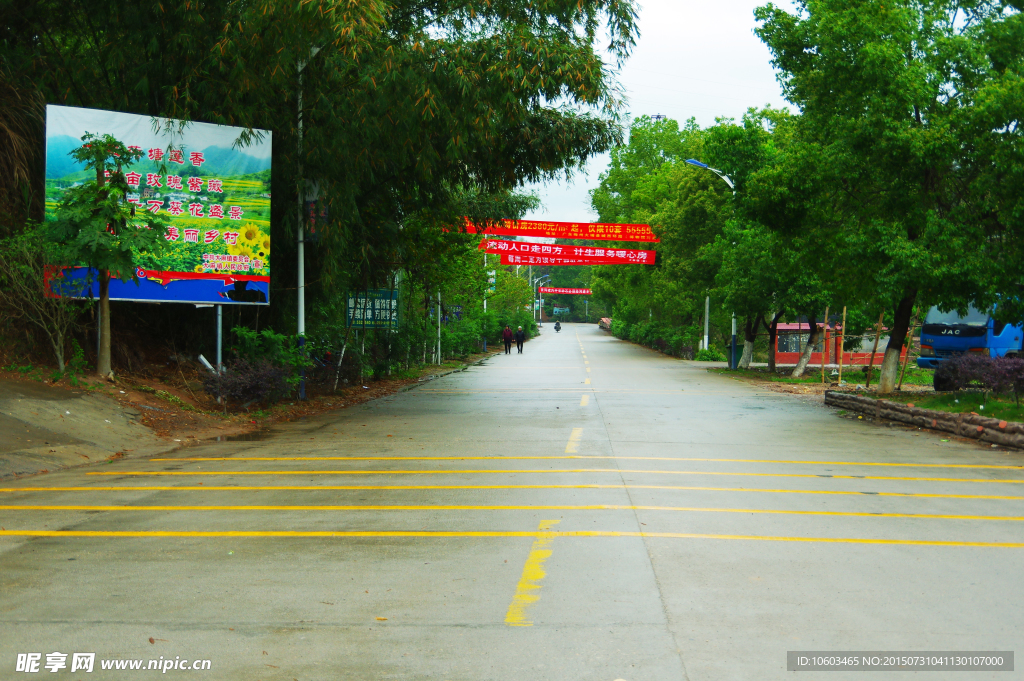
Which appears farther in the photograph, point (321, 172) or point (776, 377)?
point (776, 377)

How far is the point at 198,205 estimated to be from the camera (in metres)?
16.1

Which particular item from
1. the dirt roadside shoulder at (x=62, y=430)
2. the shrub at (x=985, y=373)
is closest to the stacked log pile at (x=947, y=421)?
the shrub at (x=985, y=373)

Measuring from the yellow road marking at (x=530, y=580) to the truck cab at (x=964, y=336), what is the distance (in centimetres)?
1817

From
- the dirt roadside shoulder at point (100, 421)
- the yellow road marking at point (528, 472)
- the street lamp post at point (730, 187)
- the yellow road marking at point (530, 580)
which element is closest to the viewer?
the yellow road marking at point (530, 580)

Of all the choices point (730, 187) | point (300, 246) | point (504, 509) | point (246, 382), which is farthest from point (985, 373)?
point (730, 187)

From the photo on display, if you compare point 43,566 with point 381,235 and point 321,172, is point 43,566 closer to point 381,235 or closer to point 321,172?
point 321,172

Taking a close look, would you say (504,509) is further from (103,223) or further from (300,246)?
(300,246)

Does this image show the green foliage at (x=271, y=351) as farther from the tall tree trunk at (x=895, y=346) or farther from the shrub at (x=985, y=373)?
the tall tree trunk at (x=895, y=346)

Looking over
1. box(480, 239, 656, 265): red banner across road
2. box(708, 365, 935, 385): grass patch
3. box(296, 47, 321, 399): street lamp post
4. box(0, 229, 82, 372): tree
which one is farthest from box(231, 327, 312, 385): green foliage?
box(480, 239, 656, 265): red banner across road

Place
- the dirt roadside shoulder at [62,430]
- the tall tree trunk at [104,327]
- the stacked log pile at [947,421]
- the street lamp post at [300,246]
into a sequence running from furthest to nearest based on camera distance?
the street lamp post at [300,246]
the tall tree trunk at [104,327]
the stacked log pile at [947,421]
the dirt roadside shoulder at [62,430]

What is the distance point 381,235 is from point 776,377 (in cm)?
1699

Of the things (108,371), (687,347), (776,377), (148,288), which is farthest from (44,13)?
(687,347)

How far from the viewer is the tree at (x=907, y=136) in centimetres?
1730

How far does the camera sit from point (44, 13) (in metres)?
16.4
